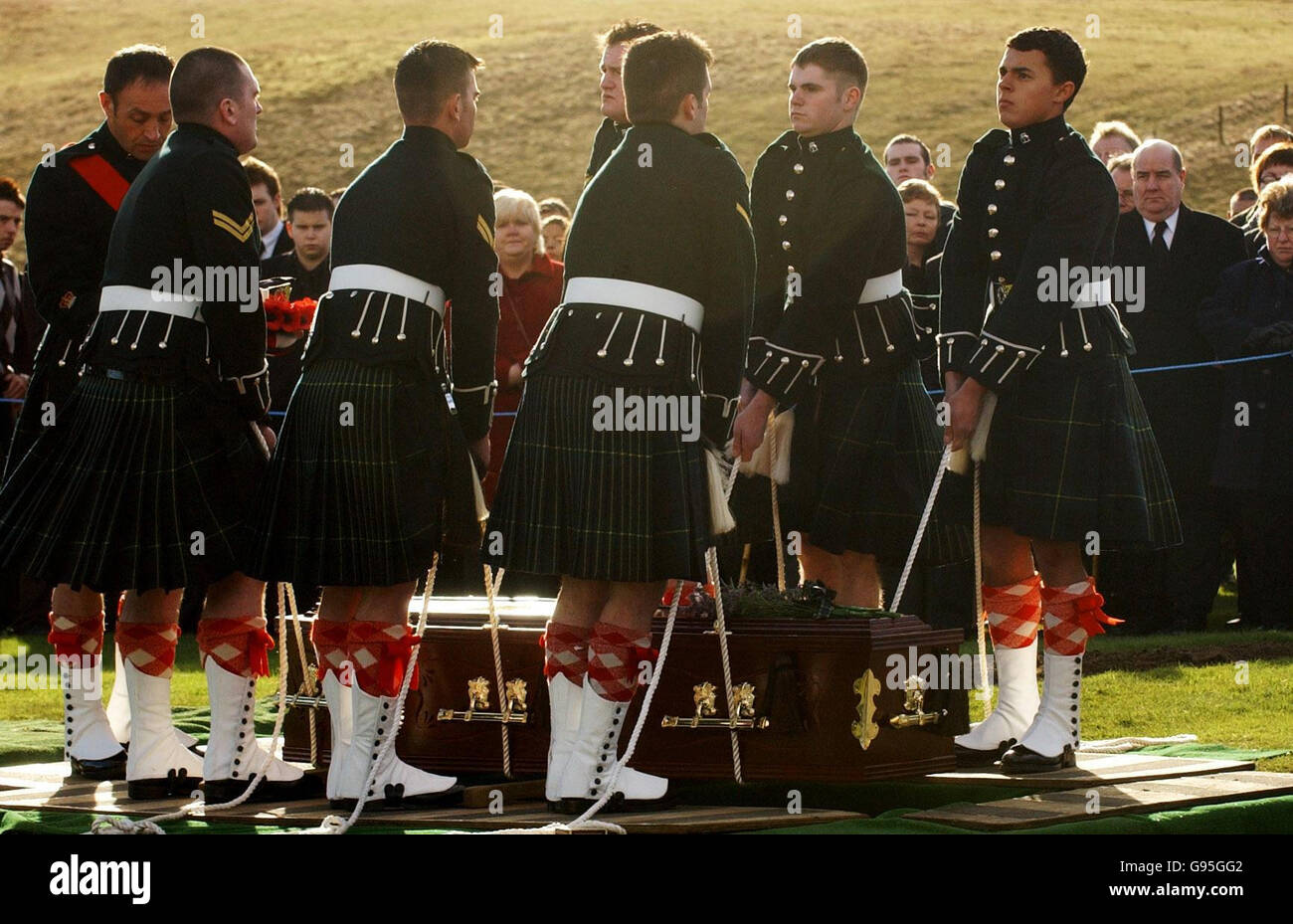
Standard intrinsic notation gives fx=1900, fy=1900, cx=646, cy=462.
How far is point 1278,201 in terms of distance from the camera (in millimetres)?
Result: 8172

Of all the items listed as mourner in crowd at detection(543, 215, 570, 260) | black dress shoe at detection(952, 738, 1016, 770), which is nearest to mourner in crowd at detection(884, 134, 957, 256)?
mourner in crowd at detection(543, 215, 570, 260)

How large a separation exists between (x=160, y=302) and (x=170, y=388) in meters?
0.22

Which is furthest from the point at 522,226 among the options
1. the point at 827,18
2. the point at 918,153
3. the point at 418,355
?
the point at 827,18

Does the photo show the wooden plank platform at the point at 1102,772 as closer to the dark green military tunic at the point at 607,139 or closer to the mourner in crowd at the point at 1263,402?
the dark green military tunic at the point at 607,139

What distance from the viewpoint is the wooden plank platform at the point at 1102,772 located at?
16.0 feet

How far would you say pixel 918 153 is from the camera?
8742mm

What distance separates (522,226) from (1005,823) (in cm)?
463

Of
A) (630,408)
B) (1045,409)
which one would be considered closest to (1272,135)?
(1045,409)

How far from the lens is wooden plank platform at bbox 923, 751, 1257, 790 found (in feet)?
16.0

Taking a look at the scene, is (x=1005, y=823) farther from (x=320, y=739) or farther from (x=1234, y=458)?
(x=1234, y=458)

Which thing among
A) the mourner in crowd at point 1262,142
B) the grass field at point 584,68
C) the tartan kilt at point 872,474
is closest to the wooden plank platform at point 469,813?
the tartan kilt at point 872,474

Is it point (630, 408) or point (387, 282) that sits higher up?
point (387, 282)

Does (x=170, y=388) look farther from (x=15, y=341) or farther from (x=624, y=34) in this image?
(x=15, y=341)

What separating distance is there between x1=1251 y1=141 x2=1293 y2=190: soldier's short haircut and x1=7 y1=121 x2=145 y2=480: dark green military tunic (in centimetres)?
555
